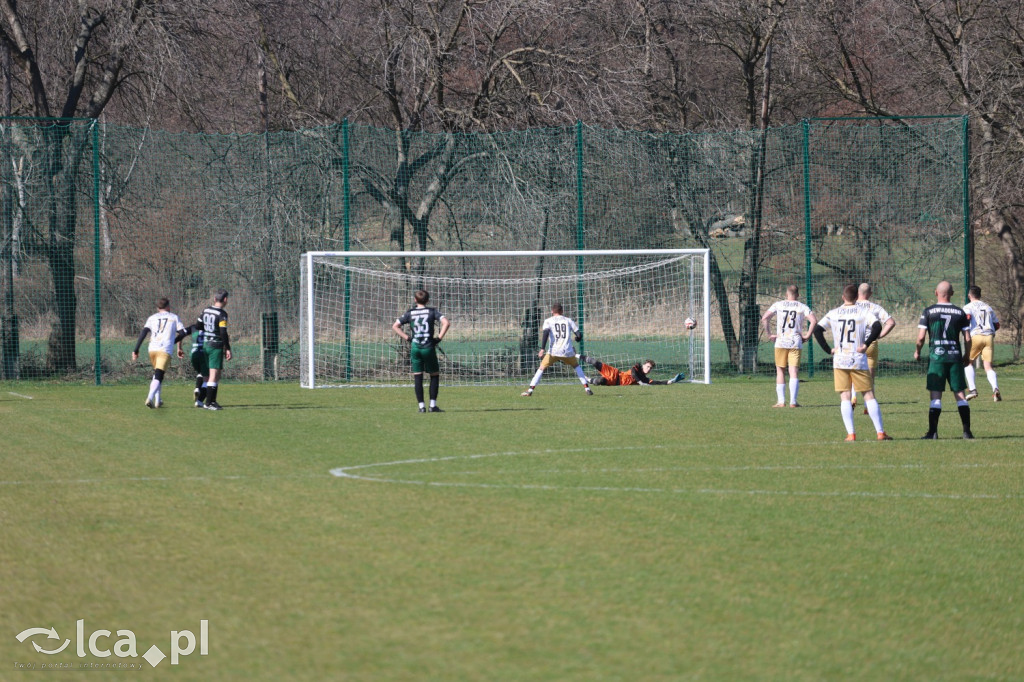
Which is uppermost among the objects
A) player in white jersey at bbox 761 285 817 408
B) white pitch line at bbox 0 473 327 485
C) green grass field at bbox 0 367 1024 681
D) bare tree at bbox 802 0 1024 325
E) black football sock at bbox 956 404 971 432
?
bare tree at bbox 802 0 1024 325

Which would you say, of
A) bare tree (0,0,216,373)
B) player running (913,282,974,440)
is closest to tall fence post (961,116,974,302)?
player running (913,282,974,440)

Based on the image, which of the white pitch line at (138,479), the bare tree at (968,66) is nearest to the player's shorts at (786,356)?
the bare tree at (968,66)

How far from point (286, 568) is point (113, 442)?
7771 millimetres

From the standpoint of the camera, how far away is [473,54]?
27.6m

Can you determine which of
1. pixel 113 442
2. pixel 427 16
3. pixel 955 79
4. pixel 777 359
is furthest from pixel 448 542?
pixel 955 79

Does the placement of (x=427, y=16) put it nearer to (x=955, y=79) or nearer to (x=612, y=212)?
Answer: (x=612, y=212)

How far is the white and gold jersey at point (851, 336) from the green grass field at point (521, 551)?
1106mm

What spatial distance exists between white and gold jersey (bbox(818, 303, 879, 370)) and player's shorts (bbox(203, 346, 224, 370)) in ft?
32.1

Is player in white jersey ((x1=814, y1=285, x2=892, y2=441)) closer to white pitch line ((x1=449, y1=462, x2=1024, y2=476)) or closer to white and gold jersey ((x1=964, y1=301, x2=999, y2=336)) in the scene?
white pitch line ((x1=449, y1=462, x2=1024, y2=476))

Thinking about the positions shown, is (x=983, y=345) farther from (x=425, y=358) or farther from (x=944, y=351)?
(x=425, y=358)

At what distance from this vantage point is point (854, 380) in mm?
14805

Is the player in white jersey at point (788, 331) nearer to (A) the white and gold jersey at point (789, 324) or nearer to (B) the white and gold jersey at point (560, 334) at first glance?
(A) the white and gold jersey at point (789, 324)

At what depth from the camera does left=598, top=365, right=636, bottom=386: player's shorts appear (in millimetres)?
24547

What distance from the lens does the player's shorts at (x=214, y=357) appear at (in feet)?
64.0
